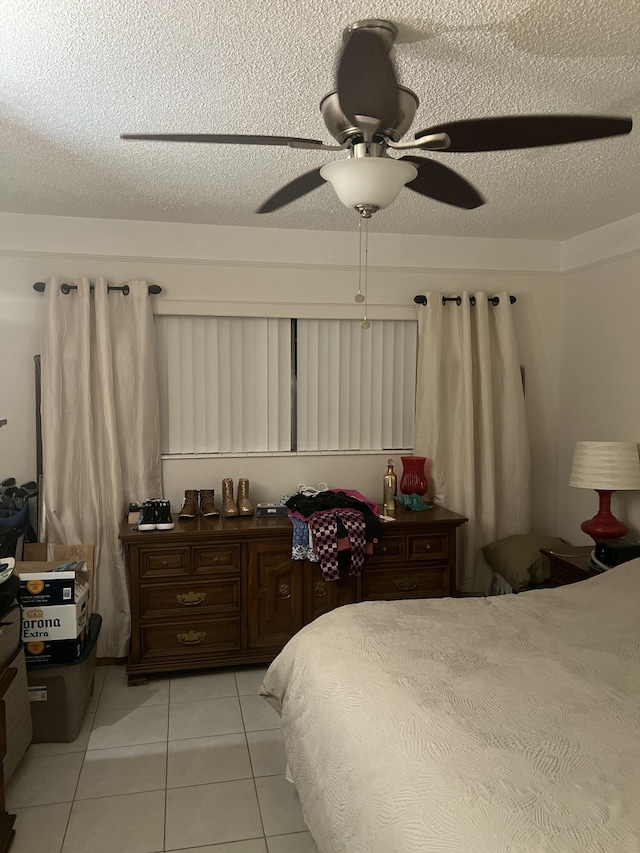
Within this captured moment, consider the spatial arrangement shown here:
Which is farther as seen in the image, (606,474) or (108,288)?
(108,288)

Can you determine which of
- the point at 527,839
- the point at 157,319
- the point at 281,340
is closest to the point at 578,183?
the point at 281,340

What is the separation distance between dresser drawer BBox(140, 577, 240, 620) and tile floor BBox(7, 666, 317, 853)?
413mm

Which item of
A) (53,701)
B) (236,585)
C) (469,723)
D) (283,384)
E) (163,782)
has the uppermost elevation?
(283,384)

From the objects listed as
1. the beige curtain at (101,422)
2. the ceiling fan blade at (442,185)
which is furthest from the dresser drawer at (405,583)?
the ceiling fan blade at (442,185)

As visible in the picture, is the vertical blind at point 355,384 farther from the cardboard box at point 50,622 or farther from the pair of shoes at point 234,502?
the cardboard box at point 50,622

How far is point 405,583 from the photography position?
3.82 meters

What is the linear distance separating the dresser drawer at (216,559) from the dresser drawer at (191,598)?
64mm

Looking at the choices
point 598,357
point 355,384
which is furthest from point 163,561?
point 598,357

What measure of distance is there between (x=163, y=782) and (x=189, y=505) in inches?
59.1

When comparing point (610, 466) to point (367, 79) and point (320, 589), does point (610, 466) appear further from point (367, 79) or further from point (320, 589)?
point (367, 79)

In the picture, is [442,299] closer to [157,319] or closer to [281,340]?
[281,340]

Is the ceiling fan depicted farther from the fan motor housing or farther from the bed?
the bed

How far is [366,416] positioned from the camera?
171 inches

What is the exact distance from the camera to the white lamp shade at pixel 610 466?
3.44 m
